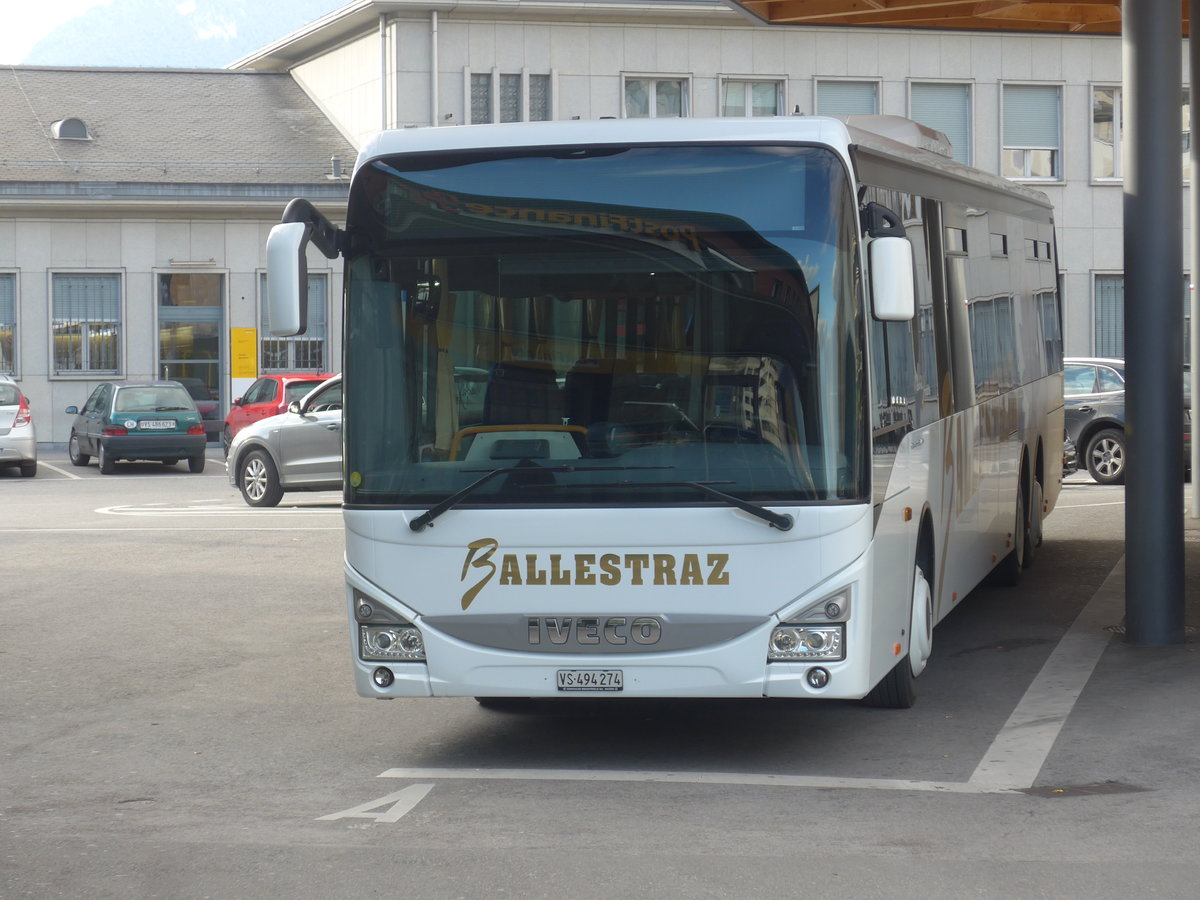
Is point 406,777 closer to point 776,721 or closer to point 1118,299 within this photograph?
point 776,721

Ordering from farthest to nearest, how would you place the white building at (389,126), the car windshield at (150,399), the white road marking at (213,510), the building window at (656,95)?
the building window at (656,95), the white building at (389,126), the car windshield at (150,399), the white road marking at (213,510)

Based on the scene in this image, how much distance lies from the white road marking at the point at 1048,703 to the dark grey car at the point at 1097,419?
1056 cm

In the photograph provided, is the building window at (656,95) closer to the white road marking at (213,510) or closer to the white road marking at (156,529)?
the white road marking at (213,510)

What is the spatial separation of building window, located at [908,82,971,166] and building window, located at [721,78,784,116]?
3.07m

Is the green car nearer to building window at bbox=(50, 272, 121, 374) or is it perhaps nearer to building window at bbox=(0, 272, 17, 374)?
building window at bbox=(50, 272, 121, 374)

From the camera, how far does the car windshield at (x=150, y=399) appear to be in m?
29.4

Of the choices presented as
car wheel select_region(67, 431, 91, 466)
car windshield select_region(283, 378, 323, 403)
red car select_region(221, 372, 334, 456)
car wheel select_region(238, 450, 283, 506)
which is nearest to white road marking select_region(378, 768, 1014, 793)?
car wheel select_region(238, 450, 283, 506)

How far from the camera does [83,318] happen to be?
3809cm

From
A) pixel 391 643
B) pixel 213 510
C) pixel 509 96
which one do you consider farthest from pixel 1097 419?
pixel 509 96

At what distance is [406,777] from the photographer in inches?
298

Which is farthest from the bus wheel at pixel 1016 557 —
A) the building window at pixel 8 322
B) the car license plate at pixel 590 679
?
the building window at pixel 8 322

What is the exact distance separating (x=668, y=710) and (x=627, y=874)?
3253 mm

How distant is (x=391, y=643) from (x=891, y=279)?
2.50 m

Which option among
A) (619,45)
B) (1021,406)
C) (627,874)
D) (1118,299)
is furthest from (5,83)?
(627,874)
